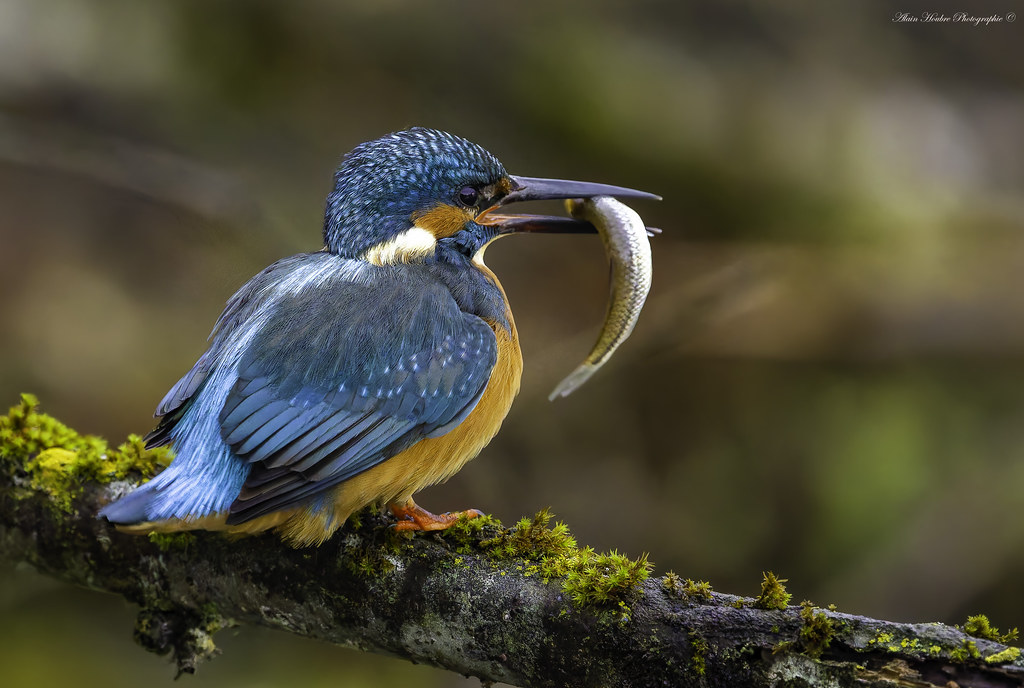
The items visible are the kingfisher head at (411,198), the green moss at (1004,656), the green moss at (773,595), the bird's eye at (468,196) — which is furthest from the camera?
the bird's eye at (468,196)

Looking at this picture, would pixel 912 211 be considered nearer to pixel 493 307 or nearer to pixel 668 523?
pixel 668 523

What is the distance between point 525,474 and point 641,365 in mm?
928

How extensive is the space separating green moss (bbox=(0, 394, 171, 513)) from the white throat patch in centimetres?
87

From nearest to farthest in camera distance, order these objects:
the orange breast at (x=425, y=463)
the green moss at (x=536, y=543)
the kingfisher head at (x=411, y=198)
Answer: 1. the green moss at (x=536, y=543)
2. the orange breast at (x=425, y=463)
3. the kingfisher head at (x=411, y=198)

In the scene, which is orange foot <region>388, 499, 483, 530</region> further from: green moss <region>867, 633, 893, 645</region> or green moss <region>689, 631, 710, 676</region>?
green moss <region>867, 633, 893, 645</region>

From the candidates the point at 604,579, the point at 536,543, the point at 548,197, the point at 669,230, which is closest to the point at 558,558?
the point at 536,543

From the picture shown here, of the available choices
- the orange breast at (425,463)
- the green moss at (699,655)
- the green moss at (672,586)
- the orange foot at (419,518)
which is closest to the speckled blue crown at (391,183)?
the orange breast at (425,463)

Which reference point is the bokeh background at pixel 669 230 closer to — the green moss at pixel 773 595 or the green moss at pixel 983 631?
the green moss at pixel 773 595

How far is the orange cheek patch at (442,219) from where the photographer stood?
2857 millimetres

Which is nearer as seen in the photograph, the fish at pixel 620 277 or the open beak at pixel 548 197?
the fish at pixel 620 277

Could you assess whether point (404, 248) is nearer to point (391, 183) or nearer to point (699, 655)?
point (391, 183)

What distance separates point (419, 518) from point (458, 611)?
0.33 metres

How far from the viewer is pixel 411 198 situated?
283 centimetres

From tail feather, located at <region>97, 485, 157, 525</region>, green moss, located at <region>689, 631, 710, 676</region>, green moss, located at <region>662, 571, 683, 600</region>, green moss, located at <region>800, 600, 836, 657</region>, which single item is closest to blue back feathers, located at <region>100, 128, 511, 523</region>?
tail feather, located at <region>97, 485, 157, 525</region>
